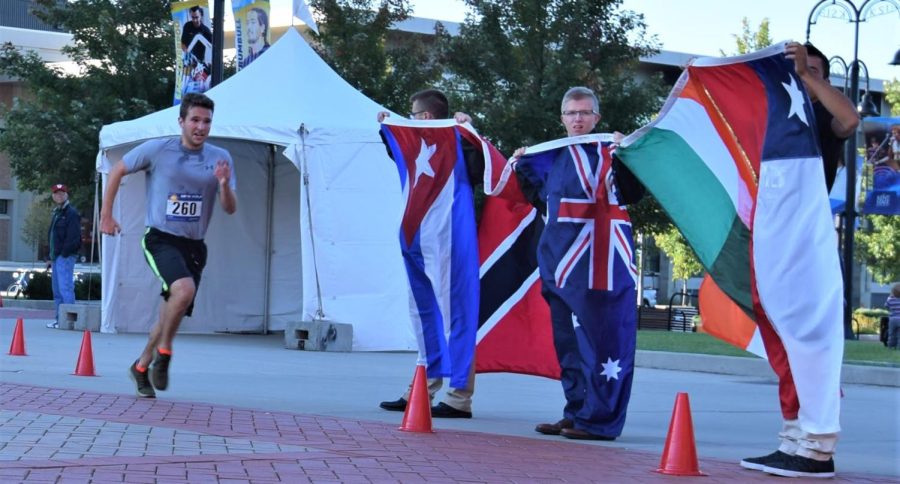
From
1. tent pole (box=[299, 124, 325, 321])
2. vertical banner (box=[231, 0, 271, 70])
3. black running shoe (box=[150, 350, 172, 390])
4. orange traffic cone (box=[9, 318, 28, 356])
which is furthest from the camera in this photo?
vertical banner (box=[231, 0, 271, 70])

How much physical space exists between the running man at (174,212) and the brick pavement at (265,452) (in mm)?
635

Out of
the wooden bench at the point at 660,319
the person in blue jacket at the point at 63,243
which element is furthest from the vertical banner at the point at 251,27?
the wooden bench at the point at 660,319

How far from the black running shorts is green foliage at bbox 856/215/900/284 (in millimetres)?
36300

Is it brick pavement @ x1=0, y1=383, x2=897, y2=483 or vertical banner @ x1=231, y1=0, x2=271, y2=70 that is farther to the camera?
vertical banner @ x1=231, y1=0, x2=271, y2=70

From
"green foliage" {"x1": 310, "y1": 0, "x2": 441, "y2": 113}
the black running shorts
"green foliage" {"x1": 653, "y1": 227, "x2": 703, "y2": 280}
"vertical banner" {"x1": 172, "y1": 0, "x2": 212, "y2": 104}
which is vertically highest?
"green foliage" {"x1": 310, "y1": 0, "x2": 441, "y2": 113}

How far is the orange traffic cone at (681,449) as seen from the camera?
6555mm

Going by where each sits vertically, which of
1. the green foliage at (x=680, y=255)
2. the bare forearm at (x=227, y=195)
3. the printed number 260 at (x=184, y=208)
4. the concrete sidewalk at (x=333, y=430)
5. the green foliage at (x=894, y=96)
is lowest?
the concrete sidewalk at (x=333, y=430)

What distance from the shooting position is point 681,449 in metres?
6.59

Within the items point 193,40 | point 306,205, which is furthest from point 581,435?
point 193,40

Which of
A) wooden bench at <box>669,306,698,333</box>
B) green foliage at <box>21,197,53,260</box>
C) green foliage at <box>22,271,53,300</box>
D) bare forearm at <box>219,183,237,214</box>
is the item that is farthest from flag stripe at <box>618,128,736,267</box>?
green foliage at <box>21,197,53,260</box>

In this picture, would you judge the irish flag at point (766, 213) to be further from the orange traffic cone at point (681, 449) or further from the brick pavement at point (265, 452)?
the brick pavement at point (265, 452)

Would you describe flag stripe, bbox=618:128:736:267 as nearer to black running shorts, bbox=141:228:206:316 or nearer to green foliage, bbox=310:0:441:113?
black running shorts, bbox=141:228:206:316

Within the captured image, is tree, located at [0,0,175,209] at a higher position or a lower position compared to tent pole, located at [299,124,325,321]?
higher

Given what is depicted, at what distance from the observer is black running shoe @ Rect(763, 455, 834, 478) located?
6.48m
